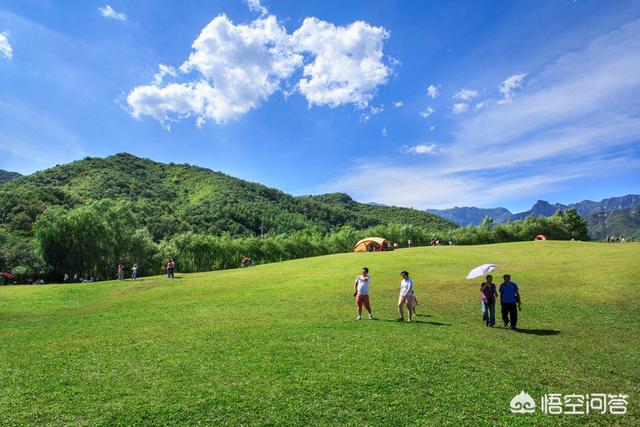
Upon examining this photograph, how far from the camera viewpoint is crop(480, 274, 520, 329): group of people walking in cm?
2205

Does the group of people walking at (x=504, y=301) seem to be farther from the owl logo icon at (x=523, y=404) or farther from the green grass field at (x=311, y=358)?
the owl logo icon at (x=523, y=404)

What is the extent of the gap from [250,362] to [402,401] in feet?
20.8

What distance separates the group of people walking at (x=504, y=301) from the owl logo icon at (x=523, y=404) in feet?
33.2

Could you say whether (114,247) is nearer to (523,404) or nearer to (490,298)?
(490,298)

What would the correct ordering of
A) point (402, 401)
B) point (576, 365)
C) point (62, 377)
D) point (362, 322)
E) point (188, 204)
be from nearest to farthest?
1. point (402, 401)
2. point (62, 377)
3. point (576, 365)
4. point (362, 322)
5. point (188, 204)

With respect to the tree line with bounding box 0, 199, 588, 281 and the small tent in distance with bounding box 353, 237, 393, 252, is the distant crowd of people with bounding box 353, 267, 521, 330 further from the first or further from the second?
the tree line with bounding box 0, 199, 588, 281

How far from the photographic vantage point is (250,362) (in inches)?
609

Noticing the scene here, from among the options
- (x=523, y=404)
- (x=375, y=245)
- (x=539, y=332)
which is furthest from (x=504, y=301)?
(x=375, y=245)

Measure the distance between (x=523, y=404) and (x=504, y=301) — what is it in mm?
11119

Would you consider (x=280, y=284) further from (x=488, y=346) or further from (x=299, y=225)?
(x=299, y=225)

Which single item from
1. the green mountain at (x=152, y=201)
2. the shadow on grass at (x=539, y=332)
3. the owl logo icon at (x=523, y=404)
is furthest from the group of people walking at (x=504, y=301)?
the green mountain at (x=152, y=201)

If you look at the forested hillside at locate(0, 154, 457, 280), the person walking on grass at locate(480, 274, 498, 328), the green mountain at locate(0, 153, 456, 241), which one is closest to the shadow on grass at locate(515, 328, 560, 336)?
the person walking on grass at locate(480, 274, 498, 328)

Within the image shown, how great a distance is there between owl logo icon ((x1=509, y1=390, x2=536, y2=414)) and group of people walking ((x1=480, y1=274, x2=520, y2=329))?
33.2 ft

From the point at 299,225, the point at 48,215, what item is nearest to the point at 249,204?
the point at 299,225
